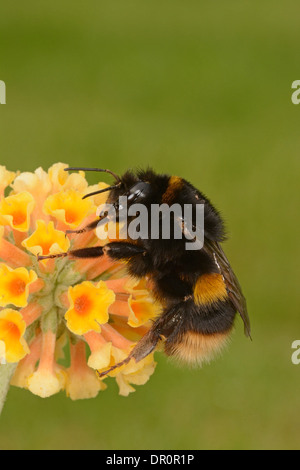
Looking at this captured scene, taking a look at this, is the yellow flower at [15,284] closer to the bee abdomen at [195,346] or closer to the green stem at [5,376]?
the green stem at [5,376]

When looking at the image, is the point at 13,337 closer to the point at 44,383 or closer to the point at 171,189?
the point at 44,383

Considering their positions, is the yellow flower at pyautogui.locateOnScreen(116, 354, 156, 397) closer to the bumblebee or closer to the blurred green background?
the bumblebee

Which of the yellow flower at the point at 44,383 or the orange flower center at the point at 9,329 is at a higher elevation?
the orange flower center at the point at 9,329

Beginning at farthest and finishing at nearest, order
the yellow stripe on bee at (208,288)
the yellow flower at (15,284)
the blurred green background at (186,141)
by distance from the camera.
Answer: the blurred green background at (186,141)
the yellow stripe on bee at (208,288)
the yellow flower at (15,284)

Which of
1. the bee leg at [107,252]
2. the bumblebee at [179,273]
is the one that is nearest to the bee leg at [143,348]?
the bumblebee at [179,273]

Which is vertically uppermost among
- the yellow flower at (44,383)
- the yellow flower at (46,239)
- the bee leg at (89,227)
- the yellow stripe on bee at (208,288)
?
the bee leg at (89,227)

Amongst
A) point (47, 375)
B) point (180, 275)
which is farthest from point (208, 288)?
point (47, 375)
